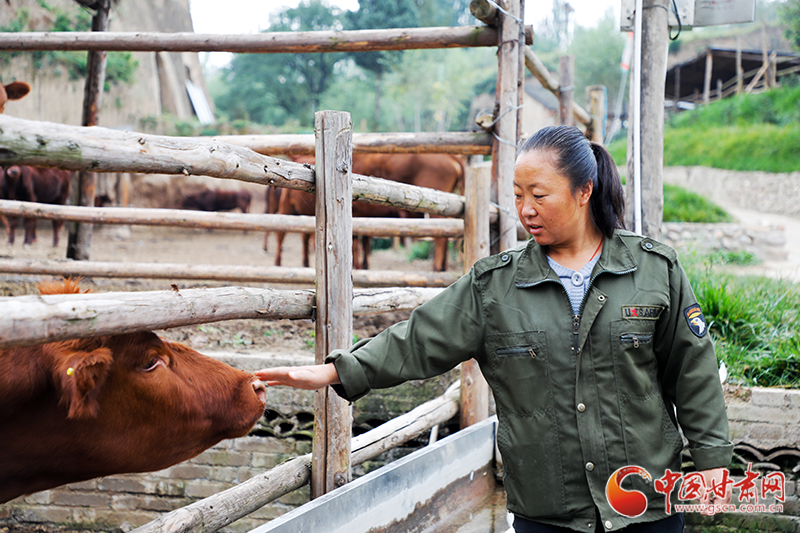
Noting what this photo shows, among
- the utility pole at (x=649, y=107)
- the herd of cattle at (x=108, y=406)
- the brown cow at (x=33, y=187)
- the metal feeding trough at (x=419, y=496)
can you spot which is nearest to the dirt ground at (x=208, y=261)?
the brown cow at (x=33, y=187)

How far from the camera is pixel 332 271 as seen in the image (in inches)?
86.7

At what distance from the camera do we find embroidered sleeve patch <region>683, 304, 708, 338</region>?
63.4 inches

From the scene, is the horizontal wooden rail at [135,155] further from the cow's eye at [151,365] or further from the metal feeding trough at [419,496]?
the metal feeding trough at [419,496]

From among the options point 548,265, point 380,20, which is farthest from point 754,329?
point 380,20

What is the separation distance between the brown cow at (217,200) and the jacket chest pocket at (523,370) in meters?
12.9

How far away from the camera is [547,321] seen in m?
1.64

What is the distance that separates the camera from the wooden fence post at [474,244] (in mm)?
3264

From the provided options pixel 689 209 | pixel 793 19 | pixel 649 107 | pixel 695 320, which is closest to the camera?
pixel 695 320

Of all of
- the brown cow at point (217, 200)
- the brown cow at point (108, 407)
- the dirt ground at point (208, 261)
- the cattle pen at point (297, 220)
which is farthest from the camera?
the brown cow at point (217, 200)

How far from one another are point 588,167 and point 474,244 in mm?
1651

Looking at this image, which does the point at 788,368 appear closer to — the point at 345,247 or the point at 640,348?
the point at 640,348

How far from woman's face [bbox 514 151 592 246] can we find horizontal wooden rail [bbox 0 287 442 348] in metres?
0.91

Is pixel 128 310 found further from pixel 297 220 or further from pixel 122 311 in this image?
pixel 297 220

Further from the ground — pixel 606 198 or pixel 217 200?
pixel 606 198
